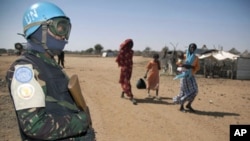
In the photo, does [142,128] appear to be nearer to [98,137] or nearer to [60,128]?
[98,137]

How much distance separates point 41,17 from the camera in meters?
1.86

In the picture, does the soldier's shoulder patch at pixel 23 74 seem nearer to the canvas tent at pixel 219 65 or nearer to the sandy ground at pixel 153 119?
the sandy ground at pixel 153 119

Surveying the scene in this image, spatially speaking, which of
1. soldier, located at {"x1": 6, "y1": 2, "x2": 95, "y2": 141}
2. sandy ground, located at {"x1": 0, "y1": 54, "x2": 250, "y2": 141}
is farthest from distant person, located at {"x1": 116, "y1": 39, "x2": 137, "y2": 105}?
soldier, located at {"x1": 6, "y1": 2, "x2": 95, "y2": 141}

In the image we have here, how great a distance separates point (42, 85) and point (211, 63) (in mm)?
22494

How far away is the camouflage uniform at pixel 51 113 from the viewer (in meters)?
1.56

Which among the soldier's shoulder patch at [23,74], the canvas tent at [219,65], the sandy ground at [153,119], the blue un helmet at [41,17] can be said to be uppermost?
the blue un helmet at [41,17]

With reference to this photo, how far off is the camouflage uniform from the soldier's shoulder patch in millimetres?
38

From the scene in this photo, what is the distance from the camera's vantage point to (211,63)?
22609 millimetres

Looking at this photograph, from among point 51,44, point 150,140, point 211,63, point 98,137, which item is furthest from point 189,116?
point 211,63

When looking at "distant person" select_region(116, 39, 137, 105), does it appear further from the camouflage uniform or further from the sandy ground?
the camouflage uniform

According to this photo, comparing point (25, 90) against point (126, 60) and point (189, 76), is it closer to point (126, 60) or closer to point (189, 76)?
point (189, 76)

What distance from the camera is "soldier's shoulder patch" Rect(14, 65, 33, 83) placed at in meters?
1.54

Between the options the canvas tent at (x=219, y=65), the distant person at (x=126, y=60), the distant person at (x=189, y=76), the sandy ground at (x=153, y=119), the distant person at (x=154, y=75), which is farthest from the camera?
the canvas tent at (x=219, y=65)

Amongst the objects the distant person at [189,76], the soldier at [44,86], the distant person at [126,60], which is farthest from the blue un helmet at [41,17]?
the distant person at [126,60]
